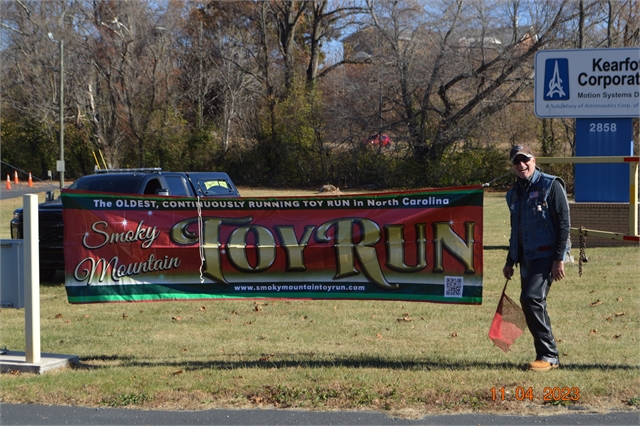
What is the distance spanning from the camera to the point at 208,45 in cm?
4931

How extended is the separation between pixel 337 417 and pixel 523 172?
248cm

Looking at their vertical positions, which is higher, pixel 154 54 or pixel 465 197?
pixel 154 54

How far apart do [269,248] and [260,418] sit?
1960 millimetres

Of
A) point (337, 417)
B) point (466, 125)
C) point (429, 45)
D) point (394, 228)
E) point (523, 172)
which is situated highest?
point (429, 45)

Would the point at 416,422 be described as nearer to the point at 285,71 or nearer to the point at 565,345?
the point at 565,345

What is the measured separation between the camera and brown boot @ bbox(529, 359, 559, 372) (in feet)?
20.3

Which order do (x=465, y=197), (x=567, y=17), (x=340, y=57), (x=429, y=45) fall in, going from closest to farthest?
1. (x=465, y=197)
2. (x=567, y=17)
3. (x=429, y=45)
4. (x=340, y=57)

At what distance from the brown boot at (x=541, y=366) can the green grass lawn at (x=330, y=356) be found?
0.06 m

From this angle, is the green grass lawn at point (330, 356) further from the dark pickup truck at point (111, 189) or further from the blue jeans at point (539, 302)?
the dark pickup truck at point (111, 189)

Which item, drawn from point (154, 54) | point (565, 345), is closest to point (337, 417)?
point (565, 345)

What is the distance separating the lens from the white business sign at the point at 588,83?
14891 mm

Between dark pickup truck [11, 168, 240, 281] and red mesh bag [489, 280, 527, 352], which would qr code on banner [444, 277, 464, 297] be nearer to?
red mesh bag [489, 280, 527, 352]

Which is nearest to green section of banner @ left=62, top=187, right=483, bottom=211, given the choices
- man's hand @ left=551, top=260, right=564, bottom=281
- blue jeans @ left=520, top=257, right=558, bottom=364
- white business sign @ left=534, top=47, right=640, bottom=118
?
blue jeans @ left=520, top=257, right=558, bottom=364
